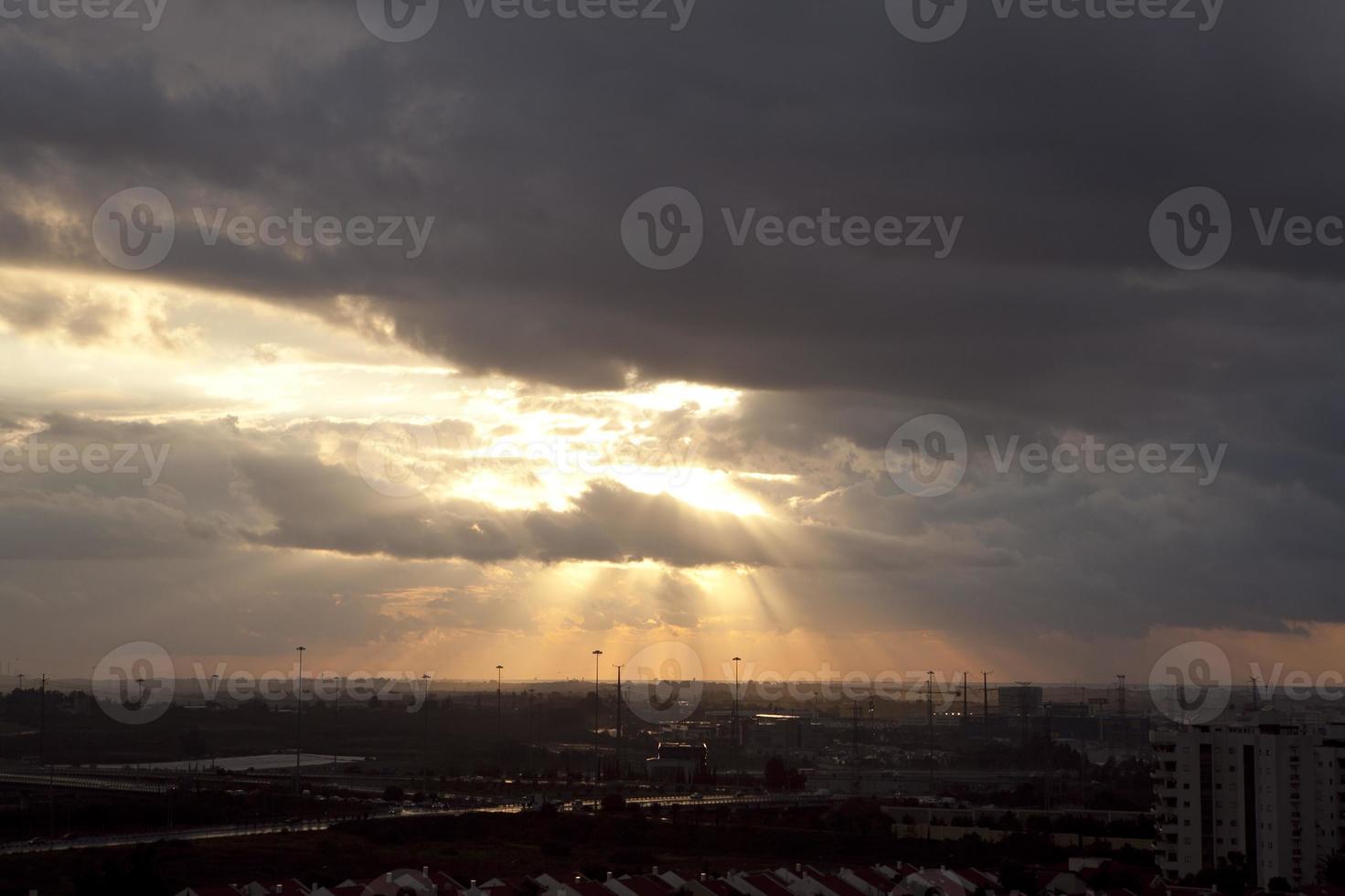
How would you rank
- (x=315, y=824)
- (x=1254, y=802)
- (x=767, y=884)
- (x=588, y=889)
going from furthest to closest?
(x=315, y=824)
(x=1254, y=802)
(x=767, y=884)
(x=588, y=889)

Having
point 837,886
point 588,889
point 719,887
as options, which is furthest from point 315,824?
point 837,886

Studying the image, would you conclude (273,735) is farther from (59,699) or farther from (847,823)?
(847,823)

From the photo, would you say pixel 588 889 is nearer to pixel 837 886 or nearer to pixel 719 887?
pixel 719 887

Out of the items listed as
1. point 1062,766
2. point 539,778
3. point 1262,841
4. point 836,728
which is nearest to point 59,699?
point 836,728

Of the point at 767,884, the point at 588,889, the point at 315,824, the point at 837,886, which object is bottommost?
the point at 315,824

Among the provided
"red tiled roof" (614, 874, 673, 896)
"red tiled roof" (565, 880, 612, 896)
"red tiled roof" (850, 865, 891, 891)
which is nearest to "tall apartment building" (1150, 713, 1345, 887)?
"red tiled roof" (850, 865, 891, 891)

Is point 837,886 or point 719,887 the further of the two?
point 837,886

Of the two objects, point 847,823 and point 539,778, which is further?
point 539,778

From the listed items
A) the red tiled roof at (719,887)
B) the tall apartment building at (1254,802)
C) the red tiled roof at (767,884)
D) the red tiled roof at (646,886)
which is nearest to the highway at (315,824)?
the red tiled roof at (646,886)
